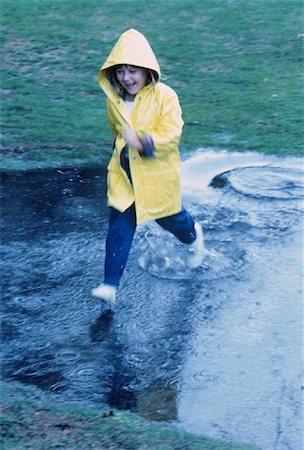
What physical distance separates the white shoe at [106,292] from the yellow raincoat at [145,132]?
1.41ft

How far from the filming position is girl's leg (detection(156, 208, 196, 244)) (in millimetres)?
5539

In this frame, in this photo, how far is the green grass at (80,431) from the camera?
12.3ft

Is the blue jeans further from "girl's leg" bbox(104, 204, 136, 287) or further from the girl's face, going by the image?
the girl's face

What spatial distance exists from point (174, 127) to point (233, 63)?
5087 mm

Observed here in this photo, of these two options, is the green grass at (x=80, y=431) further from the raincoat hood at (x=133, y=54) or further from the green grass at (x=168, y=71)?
the green grass at (x=168, y=71)

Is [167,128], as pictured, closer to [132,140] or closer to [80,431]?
[132,140]

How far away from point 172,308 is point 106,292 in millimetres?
397

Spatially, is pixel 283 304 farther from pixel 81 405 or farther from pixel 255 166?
pixel 255 166

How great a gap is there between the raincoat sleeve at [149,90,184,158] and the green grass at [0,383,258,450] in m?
1.48

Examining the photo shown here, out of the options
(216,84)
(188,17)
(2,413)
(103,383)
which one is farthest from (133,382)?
(188,17)

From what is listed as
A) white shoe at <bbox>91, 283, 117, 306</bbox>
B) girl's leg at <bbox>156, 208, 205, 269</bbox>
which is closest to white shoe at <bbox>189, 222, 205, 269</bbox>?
girl's leg at <bbox>156, 208, 205, 269</bbox>

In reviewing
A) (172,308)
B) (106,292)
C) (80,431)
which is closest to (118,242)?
(106,292)

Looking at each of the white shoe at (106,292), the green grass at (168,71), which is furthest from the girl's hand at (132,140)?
the green grass at (168,71)

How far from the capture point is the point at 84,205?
6.80m
